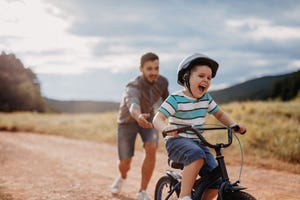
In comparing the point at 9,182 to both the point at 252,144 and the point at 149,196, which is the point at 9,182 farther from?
the point at 252,144

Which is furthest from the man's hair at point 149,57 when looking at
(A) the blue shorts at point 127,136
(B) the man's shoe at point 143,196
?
(B) the man's shoe at point 143,196

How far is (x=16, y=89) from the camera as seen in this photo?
5438cm

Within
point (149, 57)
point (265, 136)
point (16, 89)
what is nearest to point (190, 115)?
point (149, 57)

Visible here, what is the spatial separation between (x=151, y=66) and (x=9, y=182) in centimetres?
400

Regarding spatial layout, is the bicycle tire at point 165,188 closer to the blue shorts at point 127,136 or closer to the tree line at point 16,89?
the blue shorts at point 127,136

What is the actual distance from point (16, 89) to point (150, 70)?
49735 millimetres

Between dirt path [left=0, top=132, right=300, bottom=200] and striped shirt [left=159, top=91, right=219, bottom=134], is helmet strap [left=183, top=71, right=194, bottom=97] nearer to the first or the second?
striped shirt [left=159, top=91, right=219, bottom=134]

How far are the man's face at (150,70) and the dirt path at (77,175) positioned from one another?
1.86 meters

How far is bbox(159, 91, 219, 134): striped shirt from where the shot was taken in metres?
4.48

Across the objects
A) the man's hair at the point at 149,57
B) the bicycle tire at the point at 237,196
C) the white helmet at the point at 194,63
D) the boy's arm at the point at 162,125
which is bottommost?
the bicycle tire at the point at 237,196

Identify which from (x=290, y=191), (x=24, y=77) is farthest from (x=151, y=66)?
(x=24, y=77)

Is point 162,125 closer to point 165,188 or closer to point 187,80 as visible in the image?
point 187,80

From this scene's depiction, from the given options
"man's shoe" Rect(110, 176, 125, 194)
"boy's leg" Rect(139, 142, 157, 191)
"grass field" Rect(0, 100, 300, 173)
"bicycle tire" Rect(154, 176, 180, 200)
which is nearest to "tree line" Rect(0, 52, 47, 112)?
"grass field" Rect(0, 100, 300, 173)

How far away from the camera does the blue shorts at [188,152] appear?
14.1 ft
